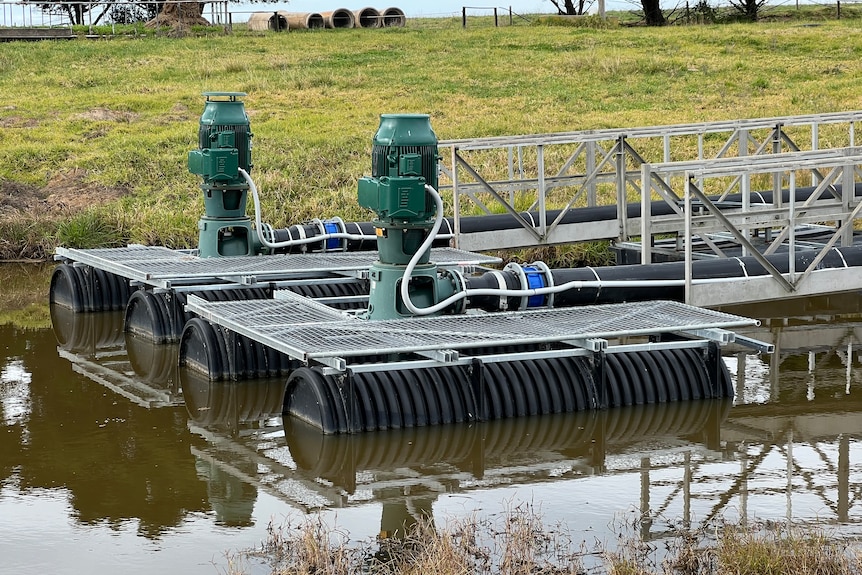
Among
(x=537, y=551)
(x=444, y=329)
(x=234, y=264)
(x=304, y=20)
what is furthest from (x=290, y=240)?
(x=304, y=20)

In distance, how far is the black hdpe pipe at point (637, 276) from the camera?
38.6 ft

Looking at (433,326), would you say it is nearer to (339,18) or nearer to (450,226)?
(450,226)

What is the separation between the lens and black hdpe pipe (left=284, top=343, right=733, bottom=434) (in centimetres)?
1005

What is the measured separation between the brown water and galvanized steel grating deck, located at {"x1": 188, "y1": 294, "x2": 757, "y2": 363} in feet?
2.08

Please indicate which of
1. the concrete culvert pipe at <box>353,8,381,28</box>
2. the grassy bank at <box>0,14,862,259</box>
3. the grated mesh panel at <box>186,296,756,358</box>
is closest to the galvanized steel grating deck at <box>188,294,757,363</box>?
the grated mesh panel at <box>186,296,756,358</box>

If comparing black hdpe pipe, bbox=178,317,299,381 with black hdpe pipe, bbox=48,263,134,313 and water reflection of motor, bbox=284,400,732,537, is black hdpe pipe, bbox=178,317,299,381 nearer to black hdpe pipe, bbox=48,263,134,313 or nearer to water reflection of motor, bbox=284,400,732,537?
water reflection of motor, bbox=284,400,732,537

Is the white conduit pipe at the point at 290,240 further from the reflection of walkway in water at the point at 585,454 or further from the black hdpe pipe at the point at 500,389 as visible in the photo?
the black hdpe pipe at the point at 500,389

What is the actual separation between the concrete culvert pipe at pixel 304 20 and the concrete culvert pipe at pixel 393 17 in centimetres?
294

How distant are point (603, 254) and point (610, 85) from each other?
1558cm

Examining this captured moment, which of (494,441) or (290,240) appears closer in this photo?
(494,441)

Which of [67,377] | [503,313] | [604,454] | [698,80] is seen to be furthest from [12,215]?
[698,80]

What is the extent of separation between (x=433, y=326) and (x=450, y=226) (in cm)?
604

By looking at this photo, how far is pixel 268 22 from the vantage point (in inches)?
1849

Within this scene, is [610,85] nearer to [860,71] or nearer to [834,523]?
[860,71]
